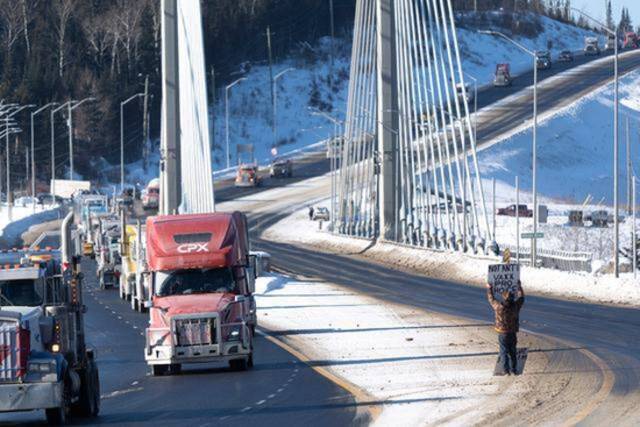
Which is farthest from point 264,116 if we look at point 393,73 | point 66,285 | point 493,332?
point 66,285

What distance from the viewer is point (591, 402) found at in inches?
786

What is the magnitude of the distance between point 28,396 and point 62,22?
393ft

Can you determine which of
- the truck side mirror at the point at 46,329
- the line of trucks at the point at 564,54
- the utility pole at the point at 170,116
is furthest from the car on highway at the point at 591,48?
the truck side mirror at the point at 46,329

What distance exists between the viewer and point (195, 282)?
28328 mm

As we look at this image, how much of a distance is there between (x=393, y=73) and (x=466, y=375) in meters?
46.7

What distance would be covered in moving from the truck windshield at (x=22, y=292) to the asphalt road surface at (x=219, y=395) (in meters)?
1.57

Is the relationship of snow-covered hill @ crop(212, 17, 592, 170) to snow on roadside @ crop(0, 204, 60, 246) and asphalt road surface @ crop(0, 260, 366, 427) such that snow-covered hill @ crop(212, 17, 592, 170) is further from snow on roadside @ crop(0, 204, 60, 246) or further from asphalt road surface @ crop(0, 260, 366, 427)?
asphalt road surface @ crop(0, 260, 366, 427)

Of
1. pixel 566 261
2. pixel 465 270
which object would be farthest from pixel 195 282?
pixel 566 261

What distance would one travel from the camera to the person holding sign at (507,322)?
23.6 metres

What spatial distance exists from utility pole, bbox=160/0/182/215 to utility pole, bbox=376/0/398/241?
17316 millimetres

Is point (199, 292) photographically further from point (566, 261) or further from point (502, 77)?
point (502, 77)

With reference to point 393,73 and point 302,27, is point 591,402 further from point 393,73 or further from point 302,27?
point 302,27

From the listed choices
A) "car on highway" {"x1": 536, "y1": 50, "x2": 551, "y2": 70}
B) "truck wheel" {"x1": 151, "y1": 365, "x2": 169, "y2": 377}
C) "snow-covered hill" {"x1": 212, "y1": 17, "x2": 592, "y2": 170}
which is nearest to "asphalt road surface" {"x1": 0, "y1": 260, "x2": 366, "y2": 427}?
"truck wheel" {"x1": 151, "y1": 365, "x2": 169, "y2": 377}

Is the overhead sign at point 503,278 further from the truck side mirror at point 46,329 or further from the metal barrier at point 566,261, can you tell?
the metal barrier at point 566,261
